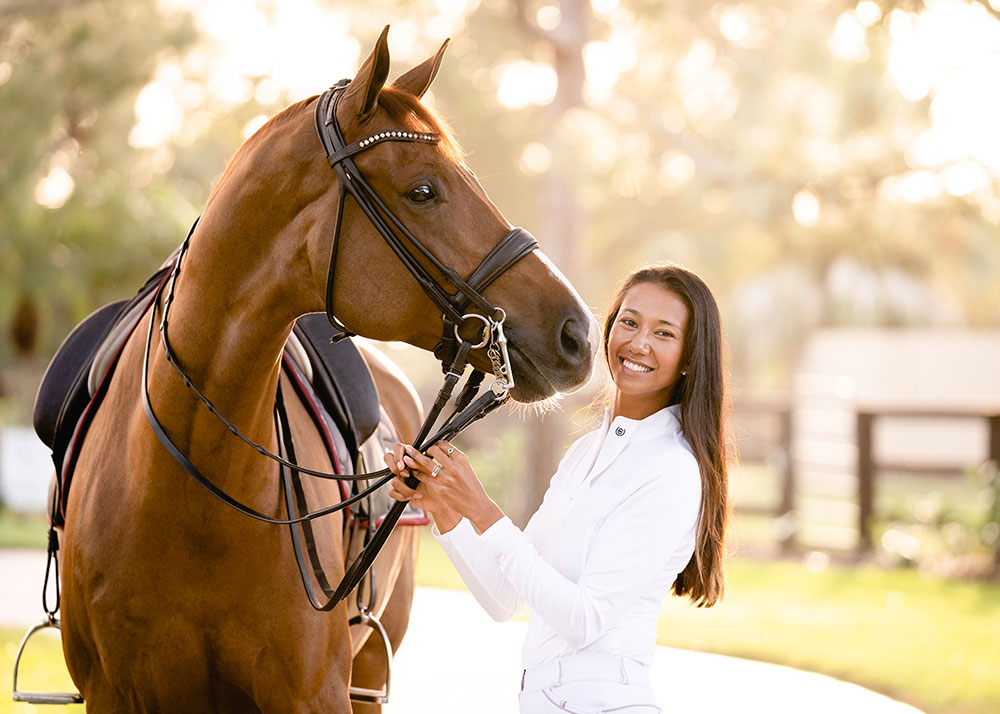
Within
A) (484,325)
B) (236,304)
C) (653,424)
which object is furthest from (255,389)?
(653,424)

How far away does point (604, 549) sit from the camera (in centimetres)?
207

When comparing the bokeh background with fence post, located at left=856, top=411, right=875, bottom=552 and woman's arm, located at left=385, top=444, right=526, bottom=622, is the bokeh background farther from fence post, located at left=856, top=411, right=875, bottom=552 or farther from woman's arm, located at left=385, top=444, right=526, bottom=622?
woman's arm, located at left=385, top=444, right=526, bottom=622

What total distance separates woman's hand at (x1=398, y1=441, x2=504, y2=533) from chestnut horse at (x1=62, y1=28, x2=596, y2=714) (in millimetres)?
197

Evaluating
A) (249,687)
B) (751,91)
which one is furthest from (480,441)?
(249,687)

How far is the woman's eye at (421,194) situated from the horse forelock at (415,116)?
82 mm

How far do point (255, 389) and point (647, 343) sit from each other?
32.5 inches

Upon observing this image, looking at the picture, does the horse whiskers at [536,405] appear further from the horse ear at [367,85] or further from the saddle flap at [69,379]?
the saddle flap at [69,379]

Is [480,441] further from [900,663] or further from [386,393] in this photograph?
[386,393]

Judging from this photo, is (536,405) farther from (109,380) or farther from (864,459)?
(864,459)

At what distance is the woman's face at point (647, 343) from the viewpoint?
2219 millimetres

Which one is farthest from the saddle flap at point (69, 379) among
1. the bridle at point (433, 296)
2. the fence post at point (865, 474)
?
the fence post at point (865, 474)

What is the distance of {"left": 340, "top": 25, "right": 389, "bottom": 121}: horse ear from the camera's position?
1.92 meters

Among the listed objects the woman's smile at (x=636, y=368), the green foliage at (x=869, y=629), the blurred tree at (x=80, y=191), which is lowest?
the green foliage at (x=869, y=629)

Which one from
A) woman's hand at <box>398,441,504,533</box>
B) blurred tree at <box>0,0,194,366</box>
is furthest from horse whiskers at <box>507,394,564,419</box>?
blurred tree at <box>0,0,194,366</box>
